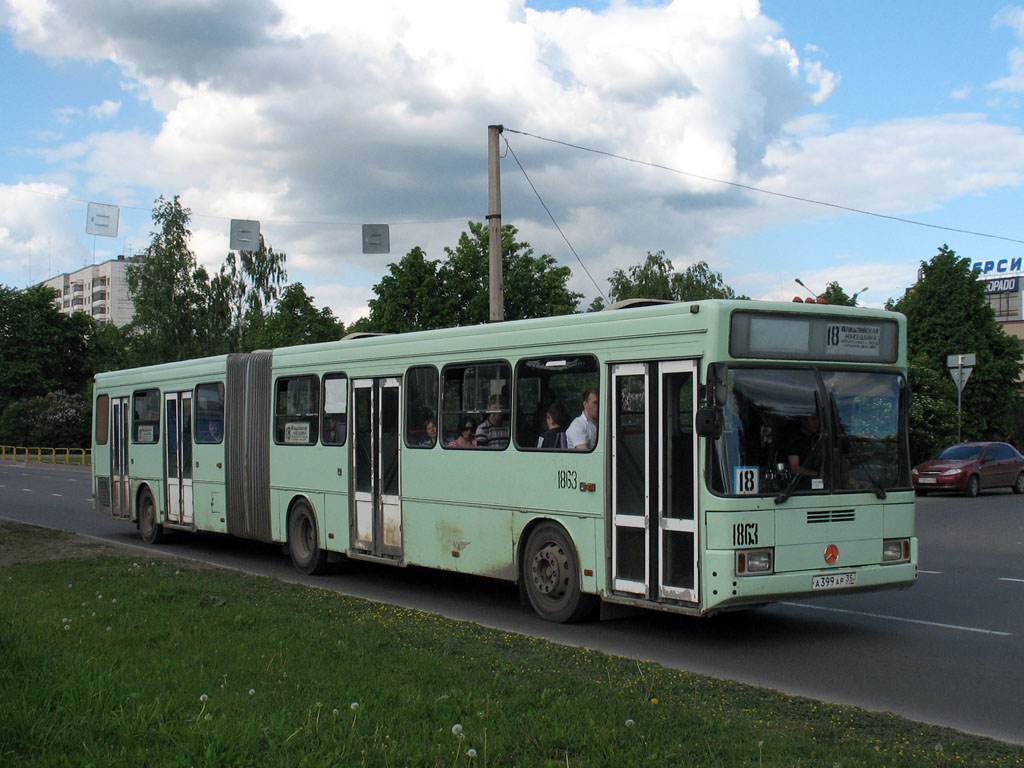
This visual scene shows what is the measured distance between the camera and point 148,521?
62.3 feet

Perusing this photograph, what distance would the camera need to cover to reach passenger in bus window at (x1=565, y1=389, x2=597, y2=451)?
990cm

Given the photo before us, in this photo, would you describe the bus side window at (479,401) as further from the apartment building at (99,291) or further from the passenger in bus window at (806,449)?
the apartment building at (99,291)

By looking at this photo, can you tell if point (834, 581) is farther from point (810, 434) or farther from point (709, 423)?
point (709, 423)

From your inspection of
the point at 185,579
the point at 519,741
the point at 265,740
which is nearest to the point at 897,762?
the point at 519,741

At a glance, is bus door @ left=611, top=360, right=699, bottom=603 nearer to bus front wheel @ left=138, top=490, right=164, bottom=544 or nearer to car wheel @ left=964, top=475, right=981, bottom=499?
bus front wheel @ left=138, top=490, right=164, bottom=544

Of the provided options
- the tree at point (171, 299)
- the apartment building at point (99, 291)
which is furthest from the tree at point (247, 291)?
the apartment building at point (99, 291)

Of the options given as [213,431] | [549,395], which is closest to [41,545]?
[213,431]

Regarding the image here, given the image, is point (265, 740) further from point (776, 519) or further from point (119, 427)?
point (119, 427)

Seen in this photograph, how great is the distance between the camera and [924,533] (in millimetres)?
20438

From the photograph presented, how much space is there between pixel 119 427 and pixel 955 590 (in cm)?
1435

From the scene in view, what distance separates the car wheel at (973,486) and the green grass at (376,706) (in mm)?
24751

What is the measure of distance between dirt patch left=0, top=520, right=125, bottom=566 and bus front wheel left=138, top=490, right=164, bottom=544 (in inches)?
47.1

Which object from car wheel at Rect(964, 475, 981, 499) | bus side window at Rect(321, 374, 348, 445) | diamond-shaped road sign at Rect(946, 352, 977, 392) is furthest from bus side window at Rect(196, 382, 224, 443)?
diamond-shaped road sign at Rect(946, 352, 977, 392)

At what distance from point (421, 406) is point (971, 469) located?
22703 mm
